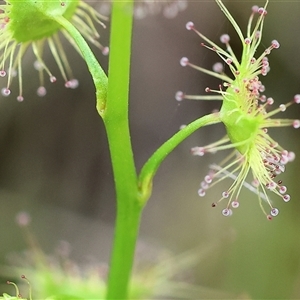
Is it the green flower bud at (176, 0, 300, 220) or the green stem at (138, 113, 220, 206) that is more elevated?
the green flower bud at (176, 0, 300, 220)

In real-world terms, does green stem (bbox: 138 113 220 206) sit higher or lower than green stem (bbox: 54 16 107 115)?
lower

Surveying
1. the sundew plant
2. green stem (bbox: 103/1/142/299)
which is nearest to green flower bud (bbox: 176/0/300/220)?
the sundew plant

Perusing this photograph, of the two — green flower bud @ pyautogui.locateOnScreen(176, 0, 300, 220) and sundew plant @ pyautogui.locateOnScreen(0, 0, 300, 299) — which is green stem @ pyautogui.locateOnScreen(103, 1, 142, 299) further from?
green flower bud @ pyautogui.locateOnScreen(176, 0, 300, 220)

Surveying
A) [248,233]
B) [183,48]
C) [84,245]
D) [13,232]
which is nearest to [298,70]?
[183,48]

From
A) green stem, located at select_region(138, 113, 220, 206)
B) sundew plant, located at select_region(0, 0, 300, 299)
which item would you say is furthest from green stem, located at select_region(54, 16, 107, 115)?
green stem, located at select_region(138, 113, 220, 206)

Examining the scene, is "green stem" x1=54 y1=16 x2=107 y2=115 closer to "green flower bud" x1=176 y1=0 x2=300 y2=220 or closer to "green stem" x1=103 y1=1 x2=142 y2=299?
"green stem" x1=103 y1=1 x2=142 y2=299

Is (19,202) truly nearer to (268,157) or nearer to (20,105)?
(20,105)

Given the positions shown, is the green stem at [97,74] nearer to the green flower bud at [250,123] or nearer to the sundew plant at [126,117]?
the sundew plant at [126,117]

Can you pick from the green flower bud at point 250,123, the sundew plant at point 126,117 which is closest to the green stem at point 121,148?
the sundew plant at point 126,117

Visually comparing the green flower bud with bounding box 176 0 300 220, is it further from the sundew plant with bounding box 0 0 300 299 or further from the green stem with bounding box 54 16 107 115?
the green stem with bounding box 54 16 107 115
